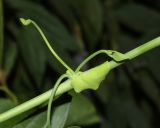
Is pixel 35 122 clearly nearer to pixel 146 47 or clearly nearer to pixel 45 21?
pixel 146 47

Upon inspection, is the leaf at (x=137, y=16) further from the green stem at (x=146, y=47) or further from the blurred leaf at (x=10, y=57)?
the green stem at (x=146, y=47)

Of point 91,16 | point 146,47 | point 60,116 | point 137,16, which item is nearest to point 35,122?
point 60,116

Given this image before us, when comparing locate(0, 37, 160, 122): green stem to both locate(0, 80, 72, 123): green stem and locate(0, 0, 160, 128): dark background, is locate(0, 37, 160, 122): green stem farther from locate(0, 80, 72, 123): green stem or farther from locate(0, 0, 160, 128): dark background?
locate(0, 0, 160, 128): dark background

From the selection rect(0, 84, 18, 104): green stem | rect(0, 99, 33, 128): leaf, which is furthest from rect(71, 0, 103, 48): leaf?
rect(0, 99, 33, 128): leaf

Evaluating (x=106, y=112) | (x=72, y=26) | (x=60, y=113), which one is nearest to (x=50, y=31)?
(x=72, y=26)

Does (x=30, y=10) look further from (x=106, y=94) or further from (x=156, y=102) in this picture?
(x=156, y=102)
